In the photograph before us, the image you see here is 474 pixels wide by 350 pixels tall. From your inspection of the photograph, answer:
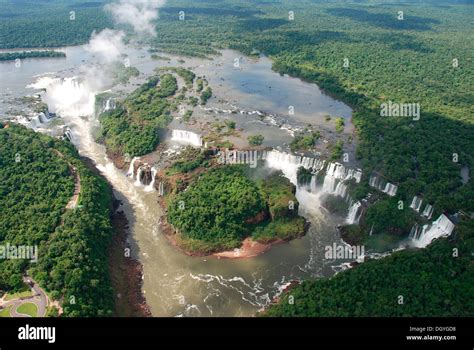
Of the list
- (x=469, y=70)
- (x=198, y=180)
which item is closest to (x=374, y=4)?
(x=469, y=70)

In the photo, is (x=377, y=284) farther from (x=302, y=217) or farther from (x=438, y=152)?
(x=438, y=152)

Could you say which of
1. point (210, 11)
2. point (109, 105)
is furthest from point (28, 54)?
point (210, 11)

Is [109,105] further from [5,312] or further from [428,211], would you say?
[428,211]

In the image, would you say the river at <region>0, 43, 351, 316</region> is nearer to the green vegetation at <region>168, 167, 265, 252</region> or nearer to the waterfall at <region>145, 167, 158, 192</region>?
the waterfall at <region>145, 167, 158, 192</region>

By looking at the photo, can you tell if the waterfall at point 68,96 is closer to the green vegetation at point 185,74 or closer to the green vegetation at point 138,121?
the green vegetation at point 138,121
